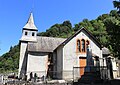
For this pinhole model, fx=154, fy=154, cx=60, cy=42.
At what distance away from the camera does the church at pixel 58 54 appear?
2792 centimetres

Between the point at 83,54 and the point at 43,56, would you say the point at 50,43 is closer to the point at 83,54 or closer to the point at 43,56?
the point at 43,56

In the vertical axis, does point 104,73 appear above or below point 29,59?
below

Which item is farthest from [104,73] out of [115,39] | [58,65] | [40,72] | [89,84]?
[40,72]

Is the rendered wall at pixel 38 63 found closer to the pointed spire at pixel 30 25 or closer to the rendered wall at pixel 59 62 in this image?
the rendered wall at pixel 59 62

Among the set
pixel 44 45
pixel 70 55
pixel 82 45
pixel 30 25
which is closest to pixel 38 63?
pixel 44 45

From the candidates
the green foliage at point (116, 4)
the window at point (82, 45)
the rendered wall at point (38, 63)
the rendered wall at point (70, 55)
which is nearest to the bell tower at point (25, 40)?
the rendered wall at point (38, 63)

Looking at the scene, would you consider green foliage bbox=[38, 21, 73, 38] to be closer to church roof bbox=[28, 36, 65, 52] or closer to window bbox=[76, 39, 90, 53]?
church roof bbox=[28, 36, 65, 52]

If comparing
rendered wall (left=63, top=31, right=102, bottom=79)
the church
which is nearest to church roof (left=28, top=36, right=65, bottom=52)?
the church

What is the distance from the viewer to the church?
27.9 meters

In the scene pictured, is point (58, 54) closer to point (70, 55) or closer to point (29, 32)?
point (70, 55)

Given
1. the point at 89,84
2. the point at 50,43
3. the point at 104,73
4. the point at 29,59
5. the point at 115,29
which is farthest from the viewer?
the point at 50,43

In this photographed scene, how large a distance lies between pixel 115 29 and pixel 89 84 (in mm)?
6633

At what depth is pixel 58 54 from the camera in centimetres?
3056

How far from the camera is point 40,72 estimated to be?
99.0ft
